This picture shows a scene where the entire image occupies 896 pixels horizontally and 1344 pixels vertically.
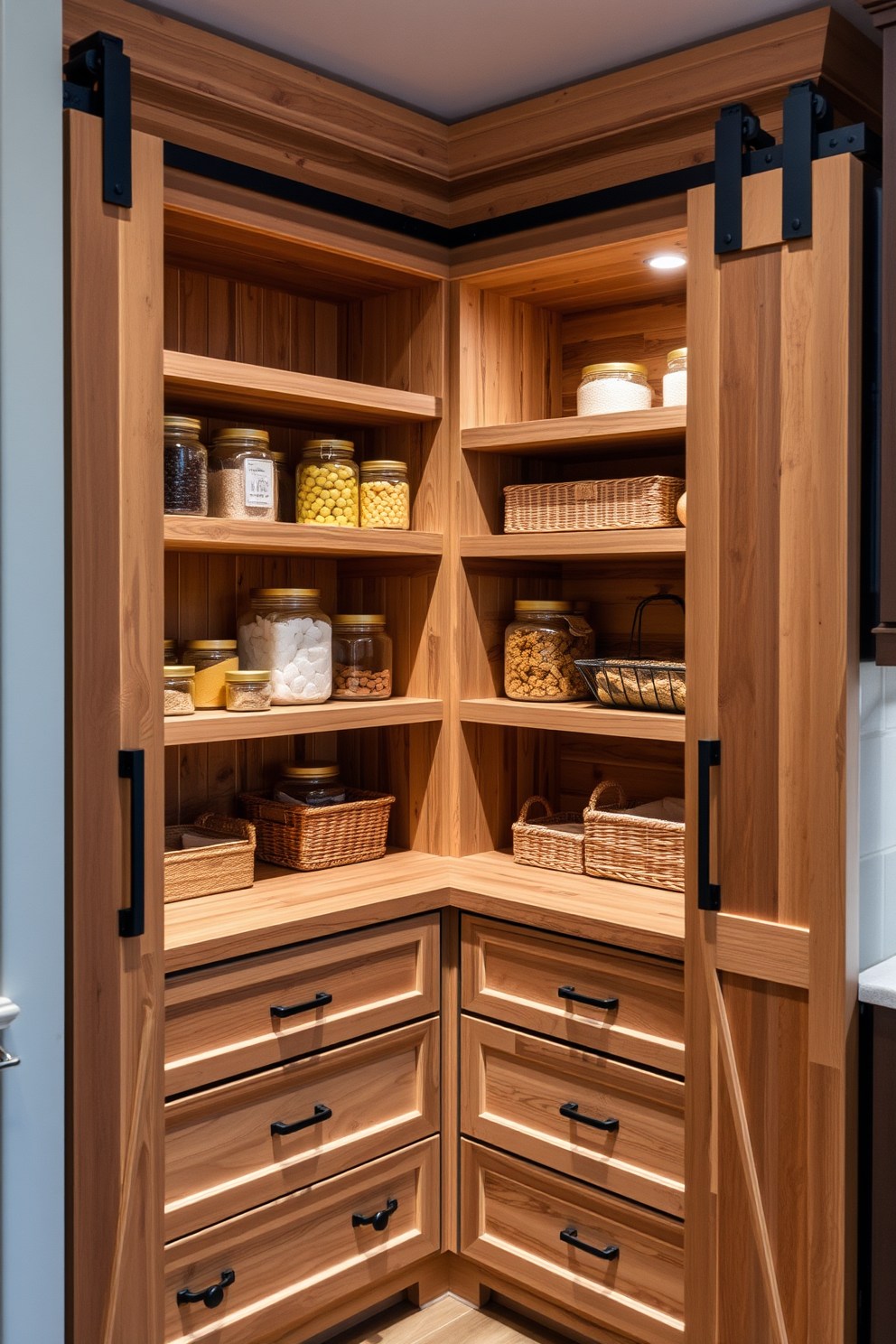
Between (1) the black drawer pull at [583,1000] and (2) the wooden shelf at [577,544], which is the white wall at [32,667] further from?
(2) the wooden shelf at [577,544]

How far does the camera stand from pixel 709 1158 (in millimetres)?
2006

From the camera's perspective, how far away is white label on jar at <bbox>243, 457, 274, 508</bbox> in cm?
240

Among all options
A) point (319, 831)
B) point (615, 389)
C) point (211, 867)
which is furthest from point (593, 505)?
point (211, 867)

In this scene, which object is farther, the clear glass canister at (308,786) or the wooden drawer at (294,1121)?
the clear glass canister at (308,786)

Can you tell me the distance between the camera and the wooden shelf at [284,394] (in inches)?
89.0

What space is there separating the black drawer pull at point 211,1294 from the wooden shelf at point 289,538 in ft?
4.45

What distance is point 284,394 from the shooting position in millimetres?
2436

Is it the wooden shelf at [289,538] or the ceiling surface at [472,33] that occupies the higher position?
the ceiling surface at [472,33]

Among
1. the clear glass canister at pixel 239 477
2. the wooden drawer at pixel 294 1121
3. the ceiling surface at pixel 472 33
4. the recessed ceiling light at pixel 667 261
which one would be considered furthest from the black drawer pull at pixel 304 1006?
the ceiling surface at pixel 472 33

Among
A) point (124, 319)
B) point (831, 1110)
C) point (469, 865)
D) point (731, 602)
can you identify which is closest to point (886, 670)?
point (731, 602)

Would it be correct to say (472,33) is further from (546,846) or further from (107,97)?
(546,846)

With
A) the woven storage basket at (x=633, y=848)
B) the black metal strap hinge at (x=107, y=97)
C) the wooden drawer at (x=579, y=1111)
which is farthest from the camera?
the woven storage basket at (x=633, y=848)

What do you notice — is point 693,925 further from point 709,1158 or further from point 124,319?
point 124,319

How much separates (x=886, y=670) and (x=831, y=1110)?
74 centimetres
